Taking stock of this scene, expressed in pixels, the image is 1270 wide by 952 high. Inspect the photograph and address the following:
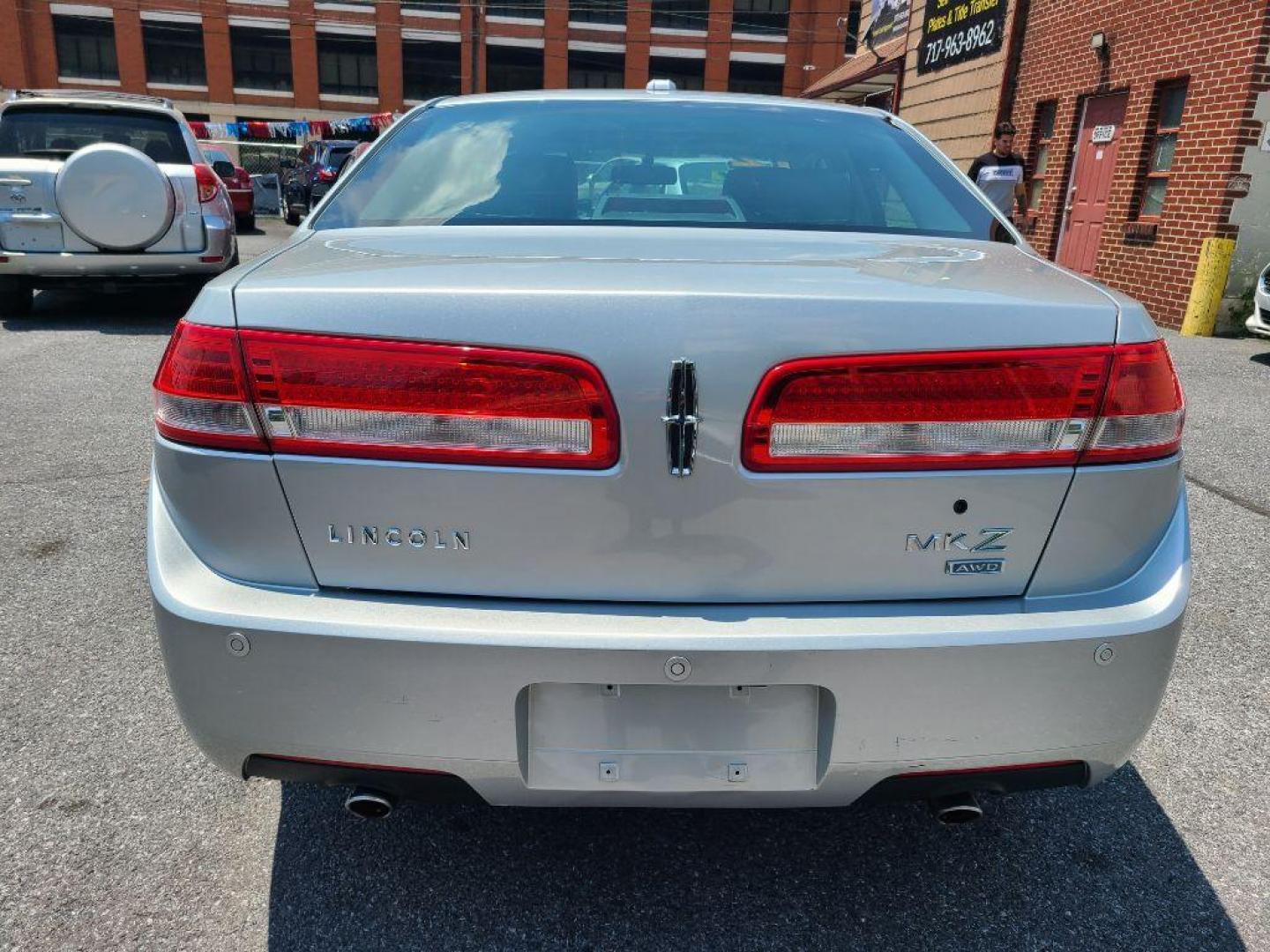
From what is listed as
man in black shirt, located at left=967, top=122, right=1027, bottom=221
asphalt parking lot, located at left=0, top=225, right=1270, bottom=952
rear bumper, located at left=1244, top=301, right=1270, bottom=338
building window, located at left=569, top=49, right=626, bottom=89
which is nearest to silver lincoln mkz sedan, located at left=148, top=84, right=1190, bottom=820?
asphalt parking lot, located at left=0, top=225, right=1270, bottom=952

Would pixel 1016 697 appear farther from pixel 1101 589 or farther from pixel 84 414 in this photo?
pixel 84 414

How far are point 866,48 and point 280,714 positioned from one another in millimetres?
23132

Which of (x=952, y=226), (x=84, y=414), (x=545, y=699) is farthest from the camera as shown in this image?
(x=84, y=414)

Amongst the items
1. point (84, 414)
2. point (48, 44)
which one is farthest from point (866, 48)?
point (48, 44)

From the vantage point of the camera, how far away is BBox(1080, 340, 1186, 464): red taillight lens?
160 cm

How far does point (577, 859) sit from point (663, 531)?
0.94 meters

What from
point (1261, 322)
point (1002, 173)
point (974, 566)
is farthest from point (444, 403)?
point (1002, 173)

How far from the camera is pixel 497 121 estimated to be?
265 centimetres

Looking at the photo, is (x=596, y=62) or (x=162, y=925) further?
(x=596, y=62)

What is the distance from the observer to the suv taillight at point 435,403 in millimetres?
1511

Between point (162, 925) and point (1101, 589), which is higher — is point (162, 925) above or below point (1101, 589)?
below

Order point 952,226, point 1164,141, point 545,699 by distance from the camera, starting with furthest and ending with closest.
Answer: point 1164,141, point 952,226, point 545,699

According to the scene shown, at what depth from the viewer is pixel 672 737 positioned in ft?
5.24

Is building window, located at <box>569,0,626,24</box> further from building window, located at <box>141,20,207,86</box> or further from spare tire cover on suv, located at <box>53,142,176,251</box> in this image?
spare tire cover on suv, located at <box>53,142,176,251</box>
